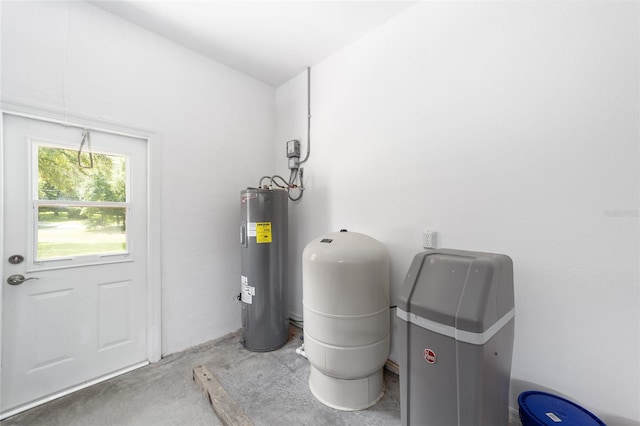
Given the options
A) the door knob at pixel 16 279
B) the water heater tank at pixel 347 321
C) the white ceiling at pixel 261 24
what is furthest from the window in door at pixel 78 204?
the water heater tank at pixel 347 321

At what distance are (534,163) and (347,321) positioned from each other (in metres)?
1.47

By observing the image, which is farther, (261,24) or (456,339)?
(261,24)

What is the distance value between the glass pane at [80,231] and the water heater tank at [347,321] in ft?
5.44

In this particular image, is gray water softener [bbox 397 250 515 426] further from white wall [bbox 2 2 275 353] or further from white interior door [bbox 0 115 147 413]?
white interior door [bbox 0 115 147 413]

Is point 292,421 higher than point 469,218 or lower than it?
lower

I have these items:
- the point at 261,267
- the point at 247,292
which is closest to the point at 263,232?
the point at 261,267

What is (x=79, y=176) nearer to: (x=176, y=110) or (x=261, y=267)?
(x=176, y=110)

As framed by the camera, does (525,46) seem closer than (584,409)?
No

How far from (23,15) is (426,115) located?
2.87 m

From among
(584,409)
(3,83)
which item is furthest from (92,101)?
(584,409)

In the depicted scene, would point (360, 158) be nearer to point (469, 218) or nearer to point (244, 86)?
point (469, 218)

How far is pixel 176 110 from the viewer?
89.2 inches

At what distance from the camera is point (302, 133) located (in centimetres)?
271

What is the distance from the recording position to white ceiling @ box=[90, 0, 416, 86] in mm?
1858
